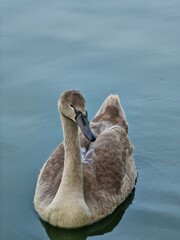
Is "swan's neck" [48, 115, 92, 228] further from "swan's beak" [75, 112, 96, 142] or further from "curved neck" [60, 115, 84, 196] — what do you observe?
"swan's beak" [75, 112, 96, 142]

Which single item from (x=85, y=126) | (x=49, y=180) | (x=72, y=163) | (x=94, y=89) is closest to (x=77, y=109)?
(x=85, y=126)

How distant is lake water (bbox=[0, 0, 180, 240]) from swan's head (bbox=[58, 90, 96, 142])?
1.09 metres

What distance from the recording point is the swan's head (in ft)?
21.7

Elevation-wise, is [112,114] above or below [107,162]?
above

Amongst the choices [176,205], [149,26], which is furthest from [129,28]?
[176,205]

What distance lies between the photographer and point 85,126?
21.8 ft

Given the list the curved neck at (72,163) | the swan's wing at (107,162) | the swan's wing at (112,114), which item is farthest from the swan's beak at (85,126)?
the swan's wing at (112,114)

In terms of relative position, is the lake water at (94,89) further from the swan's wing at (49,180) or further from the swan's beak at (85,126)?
the swan's beak at (85,126)

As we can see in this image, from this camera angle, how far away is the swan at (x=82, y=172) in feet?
22.5

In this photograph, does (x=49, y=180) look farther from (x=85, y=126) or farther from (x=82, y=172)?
(x=85, y=126)

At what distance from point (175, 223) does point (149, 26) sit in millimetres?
4726

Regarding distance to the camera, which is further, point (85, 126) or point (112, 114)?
point (112, 114)

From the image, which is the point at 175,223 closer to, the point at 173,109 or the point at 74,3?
the point at 173,109

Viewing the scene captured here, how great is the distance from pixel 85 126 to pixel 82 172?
73cm
